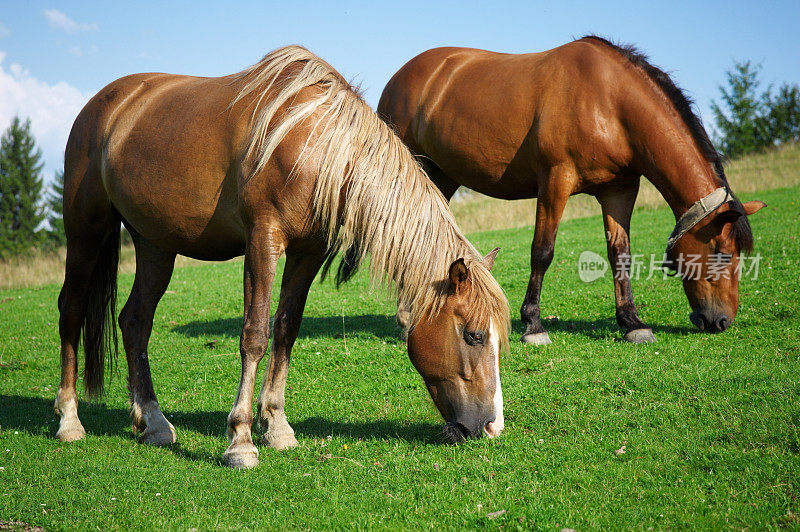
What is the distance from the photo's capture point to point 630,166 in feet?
22.4

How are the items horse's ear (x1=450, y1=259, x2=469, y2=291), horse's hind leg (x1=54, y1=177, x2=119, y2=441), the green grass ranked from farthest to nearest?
horse's hind leg (x1=54, y1=177, x2=119, y2=441) → horse's ear (x1=450, y1=259, x2=469, y2=291) → the green grass

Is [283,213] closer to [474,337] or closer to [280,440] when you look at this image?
[474,337]

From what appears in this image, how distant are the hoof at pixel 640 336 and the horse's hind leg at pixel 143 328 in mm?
4740

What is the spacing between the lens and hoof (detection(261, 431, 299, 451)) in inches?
182

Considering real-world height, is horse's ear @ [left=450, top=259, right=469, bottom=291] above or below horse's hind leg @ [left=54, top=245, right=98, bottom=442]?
above

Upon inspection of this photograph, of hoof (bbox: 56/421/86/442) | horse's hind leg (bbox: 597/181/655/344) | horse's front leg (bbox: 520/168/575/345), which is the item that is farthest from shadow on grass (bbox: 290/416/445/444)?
horse's hind leg (bbox: 597/181/655/344)

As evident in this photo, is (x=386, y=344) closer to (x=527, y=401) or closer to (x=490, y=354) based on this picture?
(x=527, y=401)

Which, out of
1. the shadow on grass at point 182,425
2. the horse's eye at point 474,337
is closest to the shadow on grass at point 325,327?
the shadow on grass at point 182,425

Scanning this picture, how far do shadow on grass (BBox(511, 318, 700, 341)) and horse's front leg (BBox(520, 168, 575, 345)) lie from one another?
42 centimetres

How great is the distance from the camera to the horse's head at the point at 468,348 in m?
3.95

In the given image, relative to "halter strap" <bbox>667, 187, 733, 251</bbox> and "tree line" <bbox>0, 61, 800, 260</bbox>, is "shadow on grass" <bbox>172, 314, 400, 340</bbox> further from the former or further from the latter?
"tree line" <bbox>0, 61, 800, 260</bbox>

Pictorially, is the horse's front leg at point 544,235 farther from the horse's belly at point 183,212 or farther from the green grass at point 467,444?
the horse's belly at point 183,212

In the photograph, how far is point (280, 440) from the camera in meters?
4.65

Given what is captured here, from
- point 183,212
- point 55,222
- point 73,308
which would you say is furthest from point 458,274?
point 55,222
